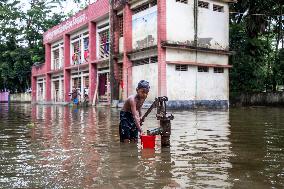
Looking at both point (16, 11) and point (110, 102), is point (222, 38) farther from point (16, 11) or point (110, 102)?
point (16, 11)

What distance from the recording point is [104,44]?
27922 mm

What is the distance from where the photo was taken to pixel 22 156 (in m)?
5.36

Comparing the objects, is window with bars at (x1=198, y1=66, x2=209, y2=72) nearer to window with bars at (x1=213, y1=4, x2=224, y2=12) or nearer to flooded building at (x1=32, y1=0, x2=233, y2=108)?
flooded building at (x1=32, y1=0, x2=233, y2=108)

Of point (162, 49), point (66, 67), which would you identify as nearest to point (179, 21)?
point (162, 49)

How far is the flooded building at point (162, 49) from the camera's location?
2080 centimetres

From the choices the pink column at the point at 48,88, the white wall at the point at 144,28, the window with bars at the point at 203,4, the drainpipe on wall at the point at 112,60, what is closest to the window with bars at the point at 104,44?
the drainpipe on wall at the point at 112,60

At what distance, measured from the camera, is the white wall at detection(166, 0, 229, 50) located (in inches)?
822

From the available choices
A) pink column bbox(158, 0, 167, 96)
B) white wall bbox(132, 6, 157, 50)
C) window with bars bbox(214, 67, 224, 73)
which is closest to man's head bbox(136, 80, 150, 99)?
pink column bbox(158, 0, 167, 96)

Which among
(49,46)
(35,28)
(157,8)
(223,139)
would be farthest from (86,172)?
(35,28)

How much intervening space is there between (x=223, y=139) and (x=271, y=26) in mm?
25772

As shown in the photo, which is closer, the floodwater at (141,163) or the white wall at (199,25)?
the floodwater at (141,163)

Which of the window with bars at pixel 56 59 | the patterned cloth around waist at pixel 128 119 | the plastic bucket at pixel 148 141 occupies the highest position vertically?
the window with bars at pixel 56 59

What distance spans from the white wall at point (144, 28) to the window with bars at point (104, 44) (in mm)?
4562

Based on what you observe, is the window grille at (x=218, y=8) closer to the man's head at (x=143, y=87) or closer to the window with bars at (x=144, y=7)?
the window with bars at (x=144, y=7)
